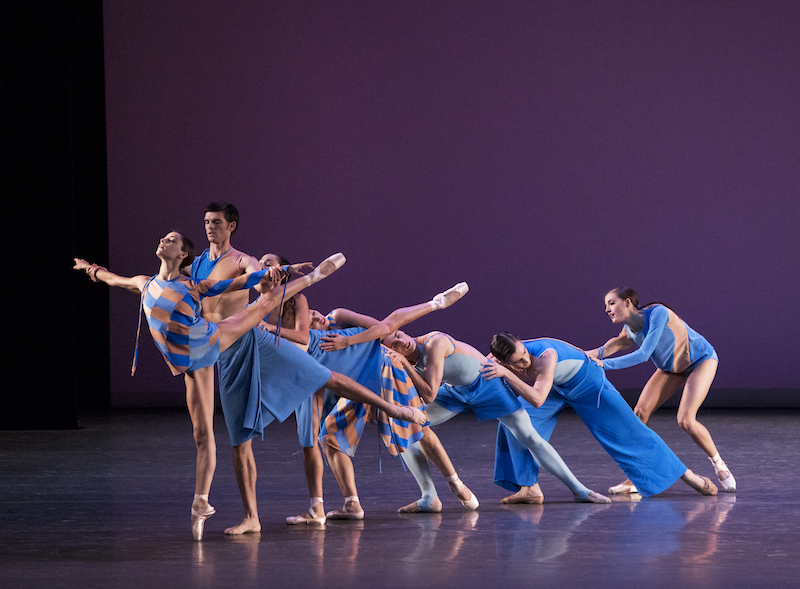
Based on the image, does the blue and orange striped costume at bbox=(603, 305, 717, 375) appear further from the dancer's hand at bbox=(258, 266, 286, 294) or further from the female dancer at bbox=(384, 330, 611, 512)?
the dancer's hand at bbox=(258, 266, 286, 294)

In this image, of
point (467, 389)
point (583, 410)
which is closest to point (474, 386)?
point (467, 389)

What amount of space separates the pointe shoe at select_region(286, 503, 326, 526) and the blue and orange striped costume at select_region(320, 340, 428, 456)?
285 millimetres

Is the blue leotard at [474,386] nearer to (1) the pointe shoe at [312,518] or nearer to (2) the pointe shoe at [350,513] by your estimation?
(2) the pointe shoe at [350,513]

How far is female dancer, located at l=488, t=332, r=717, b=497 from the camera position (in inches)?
Result: 162

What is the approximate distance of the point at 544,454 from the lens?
4043 millimetres

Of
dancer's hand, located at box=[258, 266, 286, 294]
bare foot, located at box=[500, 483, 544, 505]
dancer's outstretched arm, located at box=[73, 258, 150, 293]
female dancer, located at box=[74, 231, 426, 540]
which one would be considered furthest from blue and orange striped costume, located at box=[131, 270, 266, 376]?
bare foot, located at box=[500, 483, 544, 505]

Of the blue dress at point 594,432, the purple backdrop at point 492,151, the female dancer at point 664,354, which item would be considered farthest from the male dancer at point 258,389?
the purple backdrop at point 492,151

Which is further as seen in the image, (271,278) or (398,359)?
(398,359)

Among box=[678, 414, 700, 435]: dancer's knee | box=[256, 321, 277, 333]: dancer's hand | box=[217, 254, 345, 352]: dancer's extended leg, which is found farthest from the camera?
box=[678, 414, 700, 435]: dancer's knee

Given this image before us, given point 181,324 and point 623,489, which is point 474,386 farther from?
point 181,324

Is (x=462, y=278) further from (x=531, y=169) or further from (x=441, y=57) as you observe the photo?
(x=441, y=57)

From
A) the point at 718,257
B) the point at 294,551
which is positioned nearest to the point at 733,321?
the point at 718,257

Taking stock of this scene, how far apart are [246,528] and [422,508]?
0.79m

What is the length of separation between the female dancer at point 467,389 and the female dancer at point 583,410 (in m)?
0.08
